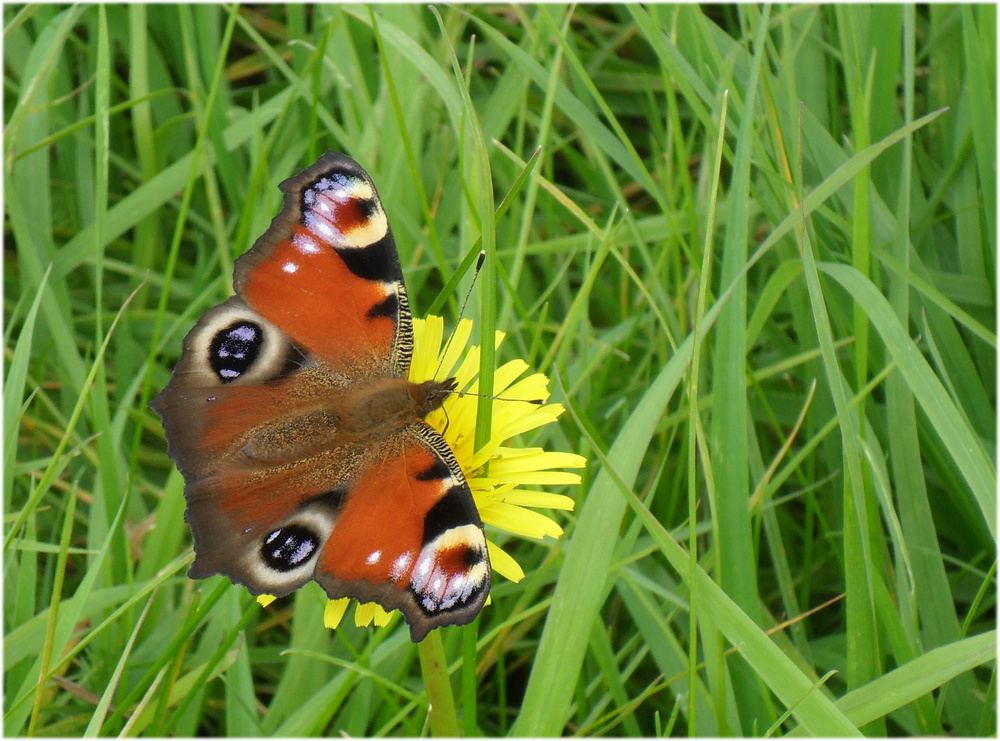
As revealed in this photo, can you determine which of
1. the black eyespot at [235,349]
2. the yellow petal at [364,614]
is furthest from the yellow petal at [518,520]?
the black eyespot at [235,349]

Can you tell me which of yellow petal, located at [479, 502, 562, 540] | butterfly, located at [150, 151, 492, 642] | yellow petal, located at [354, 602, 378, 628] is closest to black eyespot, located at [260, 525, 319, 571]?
butterfly, located at [150, 151, 492, 642]

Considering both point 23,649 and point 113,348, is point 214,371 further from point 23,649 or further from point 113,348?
point 113,348

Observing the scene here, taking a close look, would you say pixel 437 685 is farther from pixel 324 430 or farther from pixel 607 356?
pixel 607 356

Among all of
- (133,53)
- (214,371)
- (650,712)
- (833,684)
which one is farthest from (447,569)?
(133,53)

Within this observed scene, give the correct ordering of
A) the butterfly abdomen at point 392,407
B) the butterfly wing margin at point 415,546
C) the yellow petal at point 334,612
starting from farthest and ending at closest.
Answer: the butterfly abdomen at point 392,407 → the yellow petal at point 334,612 → the butterfly wing margin at point 415,546

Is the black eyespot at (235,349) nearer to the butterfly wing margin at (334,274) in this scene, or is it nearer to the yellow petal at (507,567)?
the butterfly wing margin at (334,274)

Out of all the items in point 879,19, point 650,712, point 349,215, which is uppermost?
point 879,19
